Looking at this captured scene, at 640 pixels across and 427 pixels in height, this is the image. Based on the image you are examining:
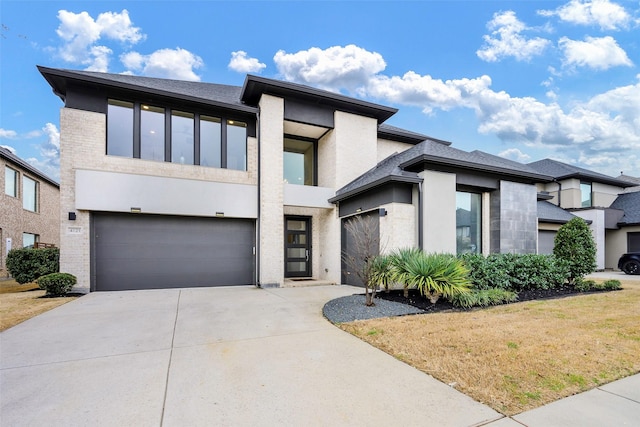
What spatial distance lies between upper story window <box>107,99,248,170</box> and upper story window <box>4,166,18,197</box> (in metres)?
10.3

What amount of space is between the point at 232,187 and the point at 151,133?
313 cm

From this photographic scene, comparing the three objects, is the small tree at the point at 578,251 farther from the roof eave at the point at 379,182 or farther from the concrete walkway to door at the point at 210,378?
the concrete walkway to door at the point at 210,378

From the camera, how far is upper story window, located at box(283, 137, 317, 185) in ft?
41.4

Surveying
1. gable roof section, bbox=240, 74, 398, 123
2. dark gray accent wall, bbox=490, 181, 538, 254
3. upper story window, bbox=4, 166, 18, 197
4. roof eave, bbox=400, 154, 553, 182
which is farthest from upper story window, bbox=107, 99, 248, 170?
upper story window, bbox=4, 166, 18, 197

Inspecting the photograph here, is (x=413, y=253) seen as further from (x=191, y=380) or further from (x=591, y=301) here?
(x=191, y=380)

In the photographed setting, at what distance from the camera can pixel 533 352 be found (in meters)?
3.77

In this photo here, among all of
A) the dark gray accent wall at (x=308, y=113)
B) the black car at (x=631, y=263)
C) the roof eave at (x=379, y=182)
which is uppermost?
the dark gray accent wall at (x=308, y=113)

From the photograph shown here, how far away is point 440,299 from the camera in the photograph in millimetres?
7297

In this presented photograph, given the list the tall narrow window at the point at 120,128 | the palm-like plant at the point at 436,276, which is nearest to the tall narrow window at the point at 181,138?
the tall narrow window at the point at 120,128

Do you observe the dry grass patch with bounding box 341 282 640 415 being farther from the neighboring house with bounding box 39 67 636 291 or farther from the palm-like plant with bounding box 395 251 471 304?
the neighboring house with bounding box 39 67 636 291

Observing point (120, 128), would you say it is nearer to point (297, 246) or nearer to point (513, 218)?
point (297, 246)

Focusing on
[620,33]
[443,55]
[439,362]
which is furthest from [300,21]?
[439,362]

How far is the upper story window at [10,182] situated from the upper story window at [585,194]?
105ft

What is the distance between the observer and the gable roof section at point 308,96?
33.1ft
